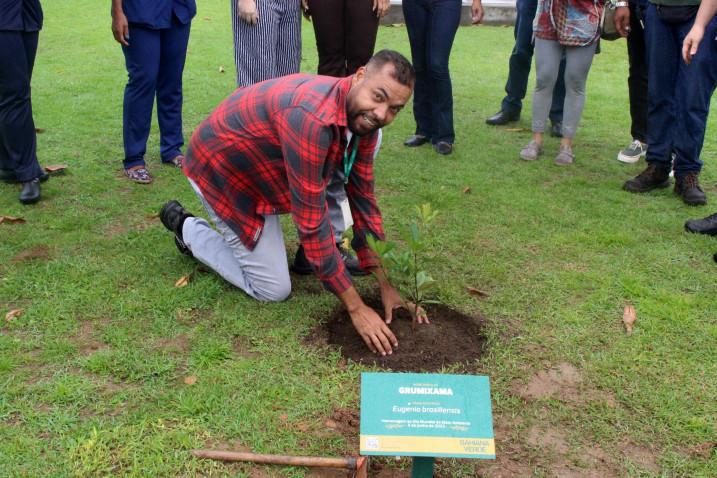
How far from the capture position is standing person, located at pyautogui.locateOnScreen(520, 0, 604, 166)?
16.3 feet

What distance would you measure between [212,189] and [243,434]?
1.25 metres

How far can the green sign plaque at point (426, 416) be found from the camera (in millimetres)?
1873

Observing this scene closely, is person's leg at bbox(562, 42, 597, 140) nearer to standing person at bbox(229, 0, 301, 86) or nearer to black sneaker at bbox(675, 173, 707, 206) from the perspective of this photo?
black sneaker at bbox(675, 173, 707, 206)

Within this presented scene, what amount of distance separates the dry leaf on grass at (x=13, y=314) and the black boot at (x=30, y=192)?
4.55 feet

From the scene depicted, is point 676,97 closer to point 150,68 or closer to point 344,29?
point 344,29

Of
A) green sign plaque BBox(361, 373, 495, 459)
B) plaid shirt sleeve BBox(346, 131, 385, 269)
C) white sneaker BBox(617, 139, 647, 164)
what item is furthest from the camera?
white sneaker BBox(617, 139, 647, 164)

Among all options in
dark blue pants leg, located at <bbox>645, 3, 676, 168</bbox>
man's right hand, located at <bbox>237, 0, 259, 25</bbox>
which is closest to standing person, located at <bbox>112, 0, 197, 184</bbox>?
man's right hand, located at <bbox>237, 0, 259, 25</bbox>

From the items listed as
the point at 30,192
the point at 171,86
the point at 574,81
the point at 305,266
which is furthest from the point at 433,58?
the point at 30,192

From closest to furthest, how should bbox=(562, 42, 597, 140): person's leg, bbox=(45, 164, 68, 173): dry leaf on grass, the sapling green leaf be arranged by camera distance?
1. the sapling green leaf
2. bbox=(45, 164, 68, 173): dry leaf on grass
3. bbox=(562, 42, 597, 140): person's leg

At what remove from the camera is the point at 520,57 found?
21.0 feet

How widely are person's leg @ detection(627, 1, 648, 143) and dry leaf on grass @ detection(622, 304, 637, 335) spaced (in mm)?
2799

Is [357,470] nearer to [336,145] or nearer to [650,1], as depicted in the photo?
[336,145]

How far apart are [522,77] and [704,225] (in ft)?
9.05

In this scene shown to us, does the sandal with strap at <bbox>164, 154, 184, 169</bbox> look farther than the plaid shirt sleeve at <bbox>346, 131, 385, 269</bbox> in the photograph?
Yes
